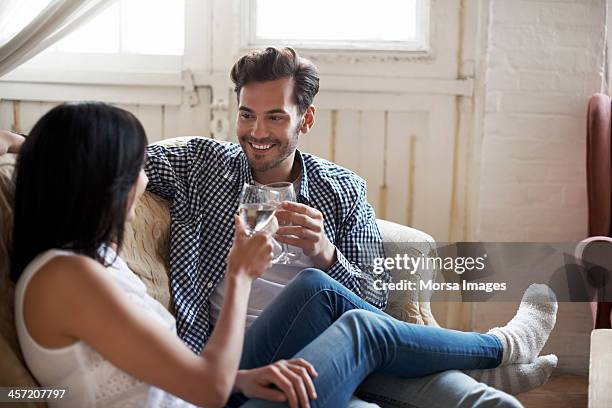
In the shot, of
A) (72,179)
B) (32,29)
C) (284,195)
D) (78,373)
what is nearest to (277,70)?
(284,195)

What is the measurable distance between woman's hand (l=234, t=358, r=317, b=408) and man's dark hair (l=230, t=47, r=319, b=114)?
3.14 ft

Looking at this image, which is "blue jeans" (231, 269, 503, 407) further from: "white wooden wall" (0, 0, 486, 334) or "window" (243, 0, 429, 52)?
"window" (243, 0, 429, 52)

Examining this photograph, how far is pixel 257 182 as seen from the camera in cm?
227

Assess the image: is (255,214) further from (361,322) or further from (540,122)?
(540,122)

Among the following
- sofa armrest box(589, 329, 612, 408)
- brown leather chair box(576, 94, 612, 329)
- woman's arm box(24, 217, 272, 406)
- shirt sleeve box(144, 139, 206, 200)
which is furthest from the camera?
brown leather chair box(576, 94, 612, 329)

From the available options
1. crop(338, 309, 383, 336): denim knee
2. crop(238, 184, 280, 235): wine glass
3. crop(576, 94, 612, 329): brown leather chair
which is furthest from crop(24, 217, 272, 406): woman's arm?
crop(576, 94, 612, 329): brown leather chair

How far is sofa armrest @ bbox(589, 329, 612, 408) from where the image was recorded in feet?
5.04

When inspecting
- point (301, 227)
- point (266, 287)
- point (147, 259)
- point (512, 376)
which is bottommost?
point (512, 376)

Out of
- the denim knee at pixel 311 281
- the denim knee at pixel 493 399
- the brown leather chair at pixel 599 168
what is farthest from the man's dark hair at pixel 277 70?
the brown leather chair at pixel 599 168

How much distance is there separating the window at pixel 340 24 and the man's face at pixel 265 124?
985 mm

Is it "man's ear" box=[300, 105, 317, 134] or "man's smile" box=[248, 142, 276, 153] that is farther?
"man's ear" box=[300, 105, 317, 134]

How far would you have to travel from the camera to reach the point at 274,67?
2244 millimetres

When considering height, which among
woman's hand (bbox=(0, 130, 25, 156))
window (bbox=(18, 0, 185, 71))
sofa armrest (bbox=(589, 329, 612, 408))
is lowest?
sofa armrest (bbox=(589, 329, 612, 408))

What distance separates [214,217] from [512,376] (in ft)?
2.85
